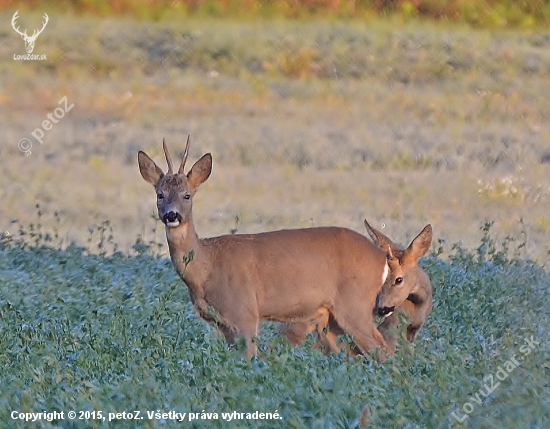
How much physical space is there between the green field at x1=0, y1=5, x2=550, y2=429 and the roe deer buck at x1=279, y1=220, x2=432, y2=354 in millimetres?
140

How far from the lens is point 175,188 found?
9.62m

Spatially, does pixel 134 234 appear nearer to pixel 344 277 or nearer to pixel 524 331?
pixel 344 277

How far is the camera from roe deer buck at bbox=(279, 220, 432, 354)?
31.2ft

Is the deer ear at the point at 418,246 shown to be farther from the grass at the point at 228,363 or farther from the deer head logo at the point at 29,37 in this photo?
the deer head logo at the point at 29,37

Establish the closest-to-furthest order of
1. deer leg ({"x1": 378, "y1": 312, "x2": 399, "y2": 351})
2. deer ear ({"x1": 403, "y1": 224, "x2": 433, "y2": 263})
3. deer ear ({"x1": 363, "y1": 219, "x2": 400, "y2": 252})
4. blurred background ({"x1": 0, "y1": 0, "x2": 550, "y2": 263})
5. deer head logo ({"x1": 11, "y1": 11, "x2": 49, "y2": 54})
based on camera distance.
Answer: deer leg ({"x1": 378, "y1": 312, "x2": 399, "y2": 351}), deer ear ({"x1": 403, "y1": 224, "x2": 433, "y2": 263}), deer ear ({"x1": 363, "y1": 219, "x2": 400, "y2": 252}), blurred background ({"x1": 0, "y1": 0, "x2": 550, "y2": 263}), deer head logo ({"x1": 11, "y1": 11, "x2": 49, "y2": 54})

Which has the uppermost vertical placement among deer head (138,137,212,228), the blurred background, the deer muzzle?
deer head (138,137,212,228)

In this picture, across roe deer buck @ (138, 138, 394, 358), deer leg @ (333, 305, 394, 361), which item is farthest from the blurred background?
deer leg @ (333, 305, 394, 361)

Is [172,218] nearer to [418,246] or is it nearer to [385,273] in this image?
[385,273]

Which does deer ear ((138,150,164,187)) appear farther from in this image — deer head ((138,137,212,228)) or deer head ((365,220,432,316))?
deer head ((365,220,432,316))

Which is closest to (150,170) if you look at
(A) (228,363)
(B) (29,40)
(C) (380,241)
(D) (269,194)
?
(C) (380,241)

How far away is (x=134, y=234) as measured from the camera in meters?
13.6

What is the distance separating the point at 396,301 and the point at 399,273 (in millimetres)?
216

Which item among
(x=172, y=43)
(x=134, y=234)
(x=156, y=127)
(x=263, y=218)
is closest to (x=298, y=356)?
(x=134, y=234)

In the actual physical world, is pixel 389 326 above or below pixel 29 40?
below
